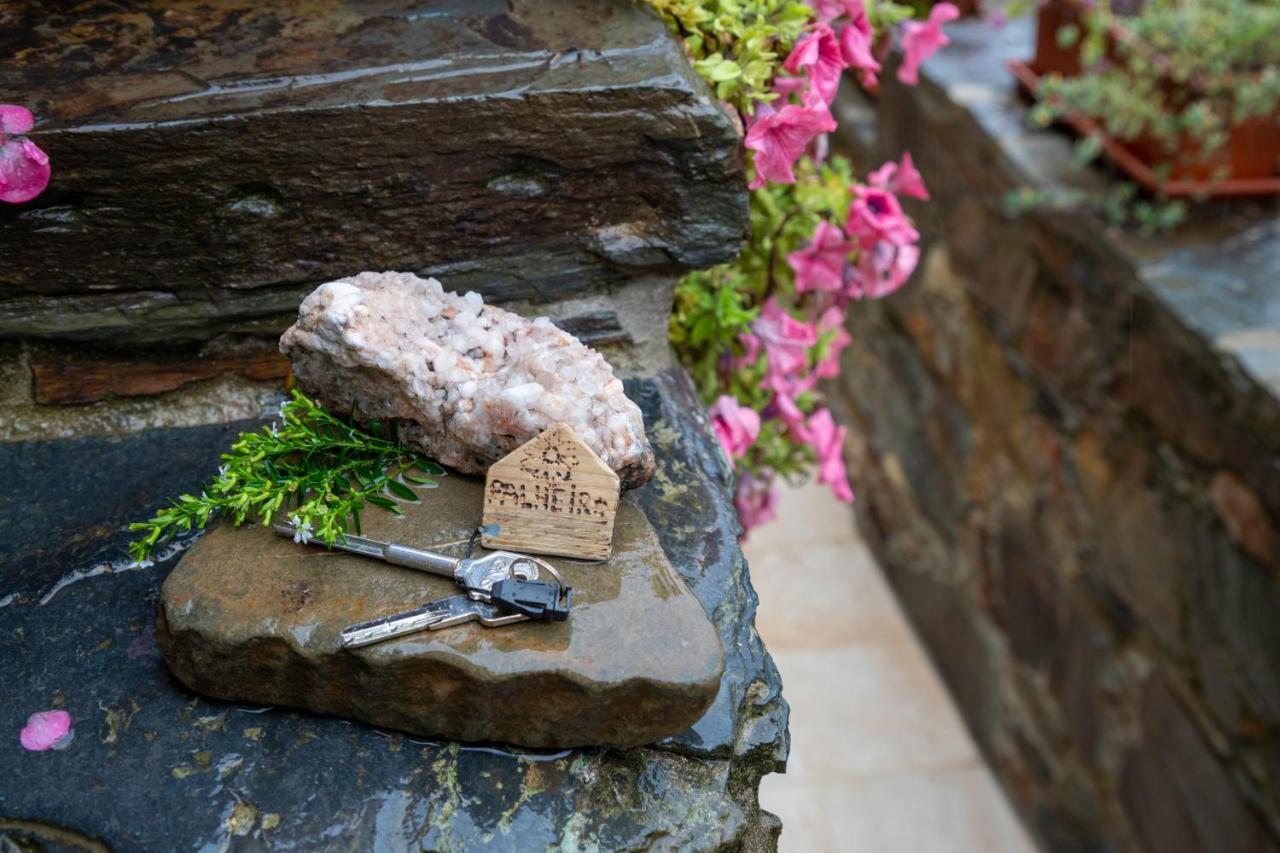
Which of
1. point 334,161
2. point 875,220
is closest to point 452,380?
point 334,161

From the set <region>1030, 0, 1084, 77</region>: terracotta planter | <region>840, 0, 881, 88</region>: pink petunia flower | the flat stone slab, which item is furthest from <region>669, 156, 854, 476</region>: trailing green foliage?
<region>1030, 0, 1084, 77</region>: terracotta planter

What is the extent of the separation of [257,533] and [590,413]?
0.25 metres

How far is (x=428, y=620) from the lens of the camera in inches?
31.1

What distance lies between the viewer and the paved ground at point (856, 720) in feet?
8.07

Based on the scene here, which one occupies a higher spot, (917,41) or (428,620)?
(917,41)

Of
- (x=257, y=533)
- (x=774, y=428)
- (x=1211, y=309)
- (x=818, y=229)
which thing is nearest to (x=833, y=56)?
(x=818, y=229)

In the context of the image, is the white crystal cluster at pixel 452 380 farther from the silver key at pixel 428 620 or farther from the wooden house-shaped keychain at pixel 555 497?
the silver key at pixel 428 620

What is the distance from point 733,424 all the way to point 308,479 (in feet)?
1.75

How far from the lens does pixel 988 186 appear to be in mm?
2572

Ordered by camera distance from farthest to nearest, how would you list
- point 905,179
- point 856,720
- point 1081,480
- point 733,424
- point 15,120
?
point 856,720 → point 1081,480 → point 905,179 → point 733,424 → point 15,120

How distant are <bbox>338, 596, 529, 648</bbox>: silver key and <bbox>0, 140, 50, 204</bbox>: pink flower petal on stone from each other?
478mm

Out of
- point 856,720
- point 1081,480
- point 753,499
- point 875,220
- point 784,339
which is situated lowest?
point 856,720

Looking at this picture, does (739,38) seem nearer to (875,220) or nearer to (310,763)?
(875,220)

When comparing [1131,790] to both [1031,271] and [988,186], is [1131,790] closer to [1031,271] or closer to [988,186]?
[1031,271]
